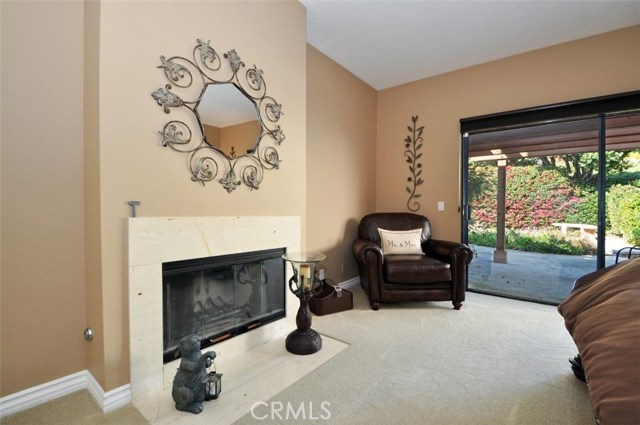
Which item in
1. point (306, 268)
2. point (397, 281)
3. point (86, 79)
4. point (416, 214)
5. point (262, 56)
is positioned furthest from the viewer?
point (416, 214)

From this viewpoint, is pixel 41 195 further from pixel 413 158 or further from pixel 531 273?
pixel 531 273

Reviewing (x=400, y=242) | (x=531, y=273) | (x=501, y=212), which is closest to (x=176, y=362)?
(x=400, y=242)

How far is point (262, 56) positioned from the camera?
206 centimetres

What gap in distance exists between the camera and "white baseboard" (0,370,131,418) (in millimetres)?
1343

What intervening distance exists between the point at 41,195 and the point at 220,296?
1.10 metres

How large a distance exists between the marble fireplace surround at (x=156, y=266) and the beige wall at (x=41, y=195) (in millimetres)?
383

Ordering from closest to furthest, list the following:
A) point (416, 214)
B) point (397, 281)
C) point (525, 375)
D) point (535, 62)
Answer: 1. point (525, 375)
2. point (397, 281)
3. point (535, 62)
4. point (416, 214)

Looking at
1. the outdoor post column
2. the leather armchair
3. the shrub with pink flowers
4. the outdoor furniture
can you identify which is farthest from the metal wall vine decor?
the outdoor furniture

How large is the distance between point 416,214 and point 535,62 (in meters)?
2.13

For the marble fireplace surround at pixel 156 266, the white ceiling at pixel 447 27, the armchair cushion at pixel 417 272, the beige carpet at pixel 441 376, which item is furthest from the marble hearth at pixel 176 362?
the white ceiling at pixel 447 27

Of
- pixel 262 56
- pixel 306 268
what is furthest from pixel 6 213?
pixel 262 56

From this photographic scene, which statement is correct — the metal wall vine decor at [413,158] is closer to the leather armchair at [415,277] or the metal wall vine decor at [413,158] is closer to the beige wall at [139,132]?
the leather armchair at [415,277]

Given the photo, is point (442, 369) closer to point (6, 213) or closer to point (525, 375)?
point (525, 375)

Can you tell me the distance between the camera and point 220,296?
6.20 feet
